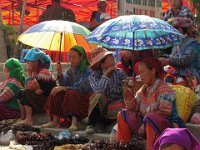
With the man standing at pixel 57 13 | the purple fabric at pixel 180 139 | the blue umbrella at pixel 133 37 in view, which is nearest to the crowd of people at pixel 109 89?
the blue umbrella at pixel 133 37

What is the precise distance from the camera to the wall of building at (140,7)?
9398mm

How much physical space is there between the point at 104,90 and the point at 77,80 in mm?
919

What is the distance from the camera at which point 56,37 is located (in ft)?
30.5

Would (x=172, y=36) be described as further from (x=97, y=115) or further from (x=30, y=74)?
(x=30, y=74)

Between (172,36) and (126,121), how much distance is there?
1.54 metres

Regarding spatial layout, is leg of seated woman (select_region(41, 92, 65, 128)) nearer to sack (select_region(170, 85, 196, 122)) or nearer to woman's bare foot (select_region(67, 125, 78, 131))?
woman's bare foot (select_region(67, 125, 78, 131))

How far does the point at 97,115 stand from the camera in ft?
25.4

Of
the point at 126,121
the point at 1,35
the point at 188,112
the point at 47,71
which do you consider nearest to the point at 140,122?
the point at 126,121

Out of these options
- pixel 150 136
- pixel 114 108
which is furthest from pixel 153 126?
pixel 114 108

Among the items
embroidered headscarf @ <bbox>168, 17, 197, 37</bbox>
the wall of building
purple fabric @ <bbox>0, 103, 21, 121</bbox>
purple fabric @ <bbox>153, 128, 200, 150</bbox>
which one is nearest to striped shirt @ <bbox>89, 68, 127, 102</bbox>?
embroidered headscarf @ <bbox>168, 17, 197, 37</bbox>

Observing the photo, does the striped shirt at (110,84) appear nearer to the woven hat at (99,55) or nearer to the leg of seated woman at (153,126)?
the woven hat at (99,55)

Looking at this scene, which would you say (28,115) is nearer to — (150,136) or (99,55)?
(99,55)

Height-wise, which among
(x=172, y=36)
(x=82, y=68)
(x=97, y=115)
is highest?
(x=172, y=36)

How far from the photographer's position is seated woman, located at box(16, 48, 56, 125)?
351 inches
